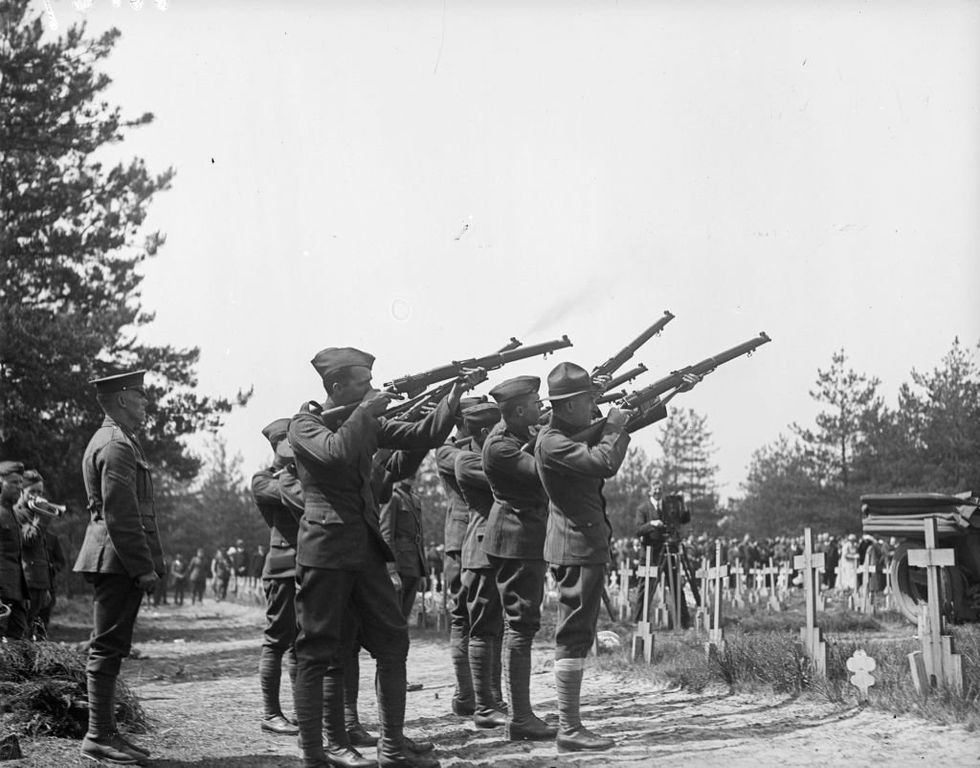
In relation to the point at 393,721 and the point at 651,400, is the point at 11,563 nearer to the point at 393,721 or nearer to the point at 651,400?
the point at 393,721

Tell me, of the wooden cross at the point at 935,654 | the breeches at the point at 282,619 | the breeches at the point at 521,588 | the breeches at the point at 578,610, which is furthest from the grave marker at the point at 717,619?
the breeches at the point at 282,619

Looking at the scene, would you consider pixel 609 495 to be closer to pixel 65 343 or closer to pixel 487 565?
pixel 65 343

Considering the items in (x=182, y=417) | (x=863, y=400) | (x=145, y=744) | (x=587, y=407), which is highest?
(x=863, y=400)

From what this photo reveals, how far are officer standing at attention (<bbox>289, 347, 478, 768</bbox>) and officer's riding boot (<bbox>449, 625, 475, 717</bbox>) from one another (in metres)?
2.16

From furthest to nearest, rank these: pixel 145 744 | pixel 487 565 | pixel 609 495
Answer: pixel 609 495 → pixel 487 565 → pixel 145 744

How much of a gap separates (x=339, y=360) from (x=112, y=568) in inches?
74.3

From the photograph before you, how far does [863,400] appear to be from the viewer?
51.2 m

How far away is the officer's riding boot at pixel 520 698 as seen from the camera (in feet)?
22.6

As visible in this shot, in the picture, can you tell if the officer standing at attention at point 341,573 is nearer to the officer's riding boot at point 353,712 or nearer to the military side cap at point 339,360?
the military side cap at point 339,360

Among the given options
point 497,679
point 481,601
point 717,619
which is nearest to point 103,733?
point 481,601

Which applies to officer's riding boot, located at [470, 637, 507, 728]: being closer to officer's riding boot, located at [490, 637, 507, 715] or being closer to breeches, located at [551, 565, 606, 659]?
officer's riding boot, located at [490, 637, 507, 715]

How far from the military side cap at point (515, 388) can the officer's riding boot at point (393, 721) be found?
2263 mm

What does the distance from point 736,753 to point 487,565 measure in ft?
7.37

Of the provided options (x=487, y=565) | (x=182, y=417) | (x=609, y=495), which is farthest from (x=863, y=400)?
(x=487, y=565)
